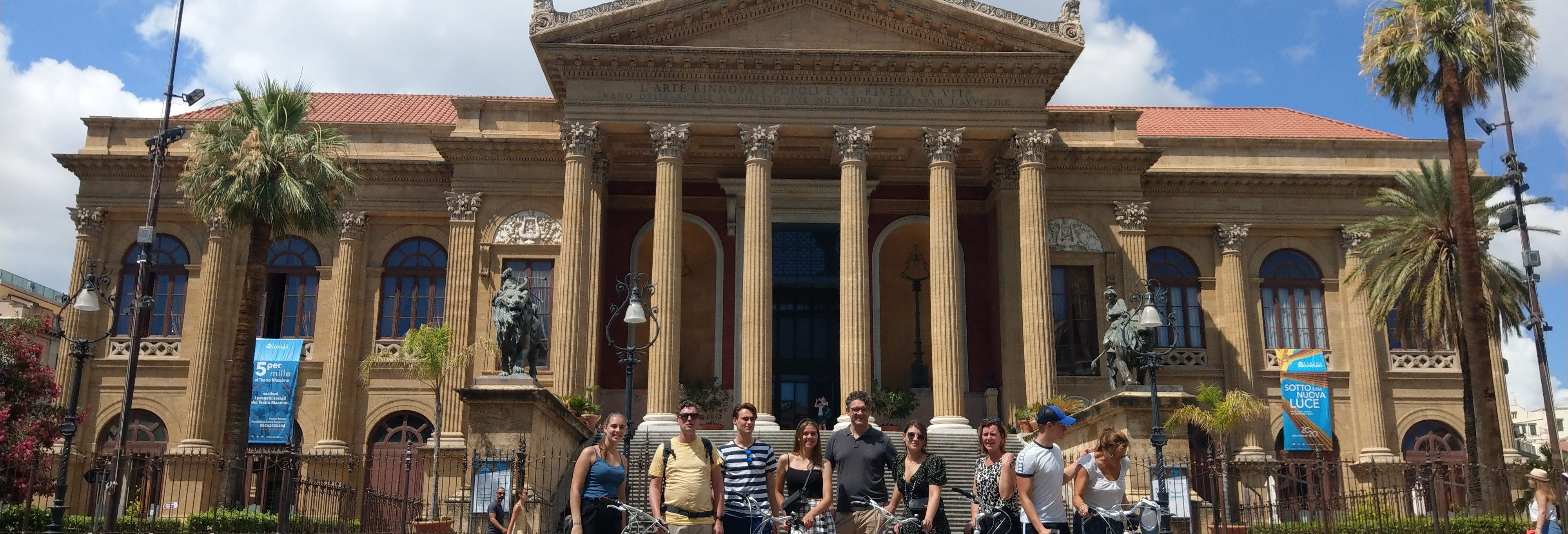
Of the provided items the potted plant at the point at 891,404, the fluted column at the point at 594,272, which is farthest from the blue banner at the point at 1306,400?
the fluted column at the point at 594,272

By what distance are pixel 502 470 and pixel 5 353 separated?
53.2 feet

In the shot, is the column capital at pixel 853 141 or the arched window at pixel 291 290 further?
the arched window at pixel 291 290

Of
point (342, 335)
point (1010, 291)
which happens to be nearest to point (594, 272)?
point (342, 335)

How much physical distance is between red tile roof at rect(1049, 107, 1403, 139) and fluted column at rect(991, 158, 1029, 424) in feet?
23.9

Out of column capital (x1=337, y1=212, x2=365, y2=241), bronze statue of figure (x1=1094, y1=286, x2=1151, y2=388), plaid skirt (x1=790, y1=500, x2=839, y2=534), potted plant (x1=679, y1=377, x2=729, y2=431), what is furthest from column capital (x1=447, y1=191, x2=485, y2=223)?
plaid skirt (x1=790, y1=500, x2=839, y2=534)

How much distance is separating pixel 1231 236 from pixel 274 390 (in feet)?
89.9

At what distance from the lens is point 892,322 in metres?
35.9

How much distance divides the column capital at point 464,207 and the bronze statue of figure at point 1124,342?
56.7 feet

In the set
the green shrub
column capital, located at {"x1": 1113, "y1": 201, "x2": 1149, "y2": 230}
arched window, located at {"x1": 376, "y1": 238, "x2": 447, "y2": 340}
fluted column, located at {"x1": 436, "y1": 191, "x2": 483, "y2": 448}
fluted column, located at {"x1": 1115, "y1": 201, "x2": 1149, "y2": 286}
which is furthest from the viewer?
arched window, located at {"x1": 376, "y1": 238, "x2": 447, "y2": 340}

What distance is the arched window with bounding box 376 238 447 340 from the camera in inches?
1345

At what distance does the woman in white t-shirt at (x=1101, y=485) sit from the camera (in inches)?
381

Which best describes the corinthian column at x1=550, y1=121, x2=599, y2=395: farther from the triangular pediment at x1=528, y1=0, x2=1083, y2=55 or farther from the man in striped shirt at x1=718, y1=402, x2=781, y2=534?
the man in striped shirt at x1=718, y1=402, x2=781, y2=534

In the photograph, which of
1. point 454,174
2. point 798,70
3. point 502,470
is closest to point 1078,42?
point 798,70

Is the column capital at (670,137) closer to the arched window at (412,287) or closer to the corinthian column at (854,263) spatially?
the corinthian column at (854,263)
